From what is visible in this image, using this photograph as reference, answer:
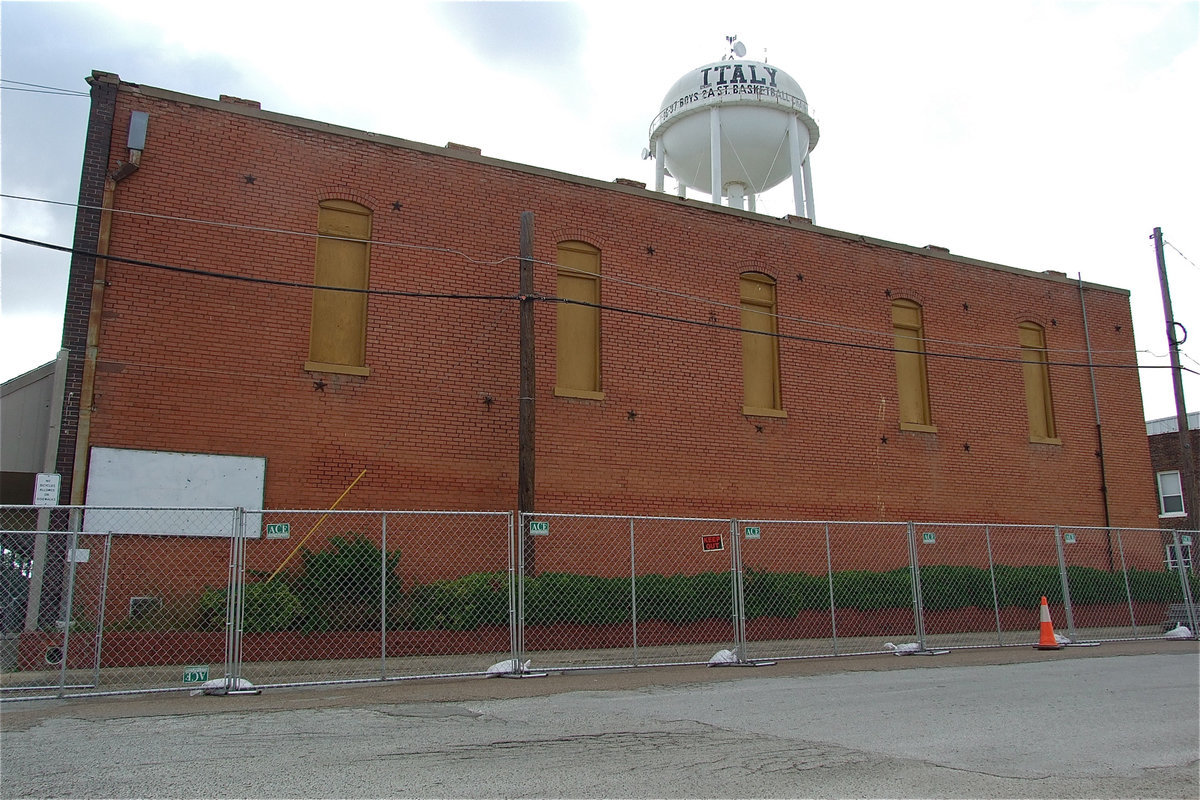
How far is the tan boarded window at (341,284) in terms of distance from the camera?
14969 mm

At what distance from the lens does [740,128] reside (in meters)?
24.0

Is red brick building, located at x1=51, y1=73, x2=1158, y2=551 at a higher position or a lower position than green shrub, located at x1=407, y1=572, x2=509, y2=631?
higher

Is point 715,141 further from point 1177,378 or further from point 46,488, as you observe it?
point 46,488

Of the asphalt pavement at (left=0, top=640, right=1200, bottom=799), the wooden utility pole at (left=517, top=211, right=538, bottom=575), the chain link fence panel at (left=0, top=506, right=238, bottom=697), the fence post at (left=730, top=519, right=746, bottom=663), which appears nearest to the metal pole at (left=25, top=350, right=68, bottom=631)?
the chain link fence panel at (left=0, top=506, right=238, bottom=697)

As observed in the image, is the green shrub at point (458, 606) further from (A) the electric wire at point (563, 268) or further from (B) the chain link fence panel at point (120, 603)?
(A) the electric wire at point (563, 268)

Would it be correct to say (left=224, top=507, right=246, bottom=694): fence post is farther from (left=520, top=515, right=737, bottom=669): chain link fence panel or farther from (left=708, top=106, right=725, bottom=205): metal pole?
(left=708, top=106, right=725, bottom=205): metal pole

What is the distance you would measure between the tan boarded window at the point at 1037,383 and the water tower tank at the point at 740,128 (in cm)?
605

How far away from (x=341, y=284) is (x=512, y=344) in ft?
9.67

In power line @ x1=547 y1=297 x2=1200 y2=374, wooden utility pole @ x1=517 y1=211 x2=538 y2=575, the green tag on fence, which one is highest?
power line @ x1=547 y1=297 x2=1200 y2=374

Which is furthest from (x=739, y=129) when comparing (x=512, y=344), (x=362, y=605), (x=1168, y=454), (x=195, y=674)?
(x=1168, y=454)

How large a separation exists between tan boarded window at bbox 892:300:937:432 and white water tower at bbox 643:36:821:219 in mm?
3879

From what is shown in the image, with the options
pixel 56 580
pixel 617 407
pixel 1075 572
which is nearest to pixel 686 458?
pixel 617 407

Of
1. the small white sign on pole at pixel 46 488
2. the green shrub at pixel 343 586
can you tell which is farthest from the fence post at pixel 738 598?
the small white sign on pole at pixel 46 488

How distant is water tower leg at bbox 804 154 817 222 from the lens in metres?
23.5
